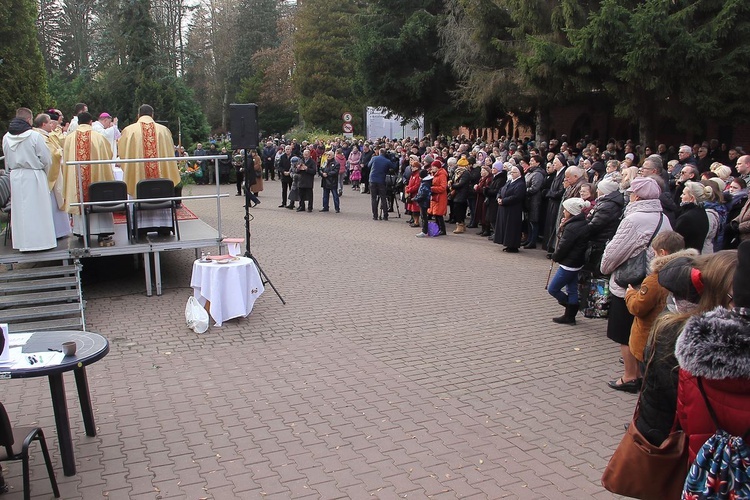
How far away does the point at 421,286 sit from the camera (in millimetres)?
10219

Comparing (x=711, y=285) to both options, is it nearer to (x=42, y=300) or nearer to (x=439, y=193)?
(x=42, y=300)

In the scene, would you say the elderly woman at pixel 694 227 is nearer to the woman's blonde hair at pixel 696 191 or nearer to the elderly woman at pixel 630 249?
the woman's blonde hair at pixel 696 191

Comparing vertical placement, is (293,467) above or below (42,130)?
below

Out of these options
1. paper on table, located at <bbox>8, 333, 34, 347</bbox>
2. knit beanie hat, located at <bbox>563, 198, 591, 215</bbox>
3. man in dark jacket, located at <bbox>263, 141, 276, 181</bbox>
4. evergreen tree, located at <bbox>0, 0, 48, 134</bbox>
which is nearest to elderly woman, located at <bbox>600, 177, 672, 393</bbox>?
knit beanie hat, located at <bbox>563, 198, 591, 215</bbox>

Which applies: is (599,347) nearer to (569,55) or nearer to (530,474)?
(530,474)

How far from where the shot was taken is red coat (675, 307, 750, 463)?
2.52 metres

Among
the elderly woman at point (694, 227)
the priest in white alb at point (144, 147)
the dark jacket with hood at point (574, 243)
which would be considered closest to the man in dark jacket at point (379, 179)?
the priest in white alb at point (144, 147)

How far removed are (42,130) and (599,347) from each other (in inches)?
308

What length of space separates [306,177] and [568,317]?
11418 millimetres

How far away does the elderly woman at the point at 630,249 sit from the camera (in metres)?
6.18

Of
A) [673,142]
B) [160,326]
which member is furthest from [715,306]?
[673,142]

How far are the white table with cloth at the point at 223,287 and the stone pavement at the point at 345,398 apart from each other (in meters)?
0.25

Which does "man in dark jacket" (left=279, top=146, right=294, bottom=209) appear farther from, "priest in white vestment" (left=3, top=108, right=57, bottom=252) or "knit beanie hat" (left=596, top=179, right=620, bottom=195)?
"knit beanie hat" (left=596, top=179, right=620, bottom=195)

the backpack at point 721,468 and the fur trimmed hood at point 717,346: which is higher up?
the fur trimmed hood at point 717,346
